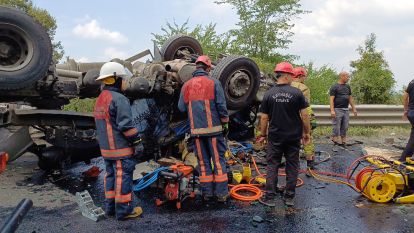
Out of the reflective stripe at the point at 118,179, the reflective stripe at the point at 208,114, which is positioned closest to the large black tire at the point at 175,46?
the reflective stripe at the point at 208,114

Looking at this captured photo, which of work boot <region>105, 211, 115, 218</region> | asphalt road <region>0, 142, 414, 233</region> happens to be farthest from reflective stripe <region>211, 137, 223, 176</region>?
work boot <region>105, 211, 115, 218</region>

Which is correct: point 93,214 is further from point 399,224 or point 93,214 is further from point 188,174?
point 399,224

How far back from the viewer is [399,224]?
12.2 feet

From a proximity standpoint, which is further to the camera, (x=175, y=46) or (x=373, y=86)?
(x=373, y=86)

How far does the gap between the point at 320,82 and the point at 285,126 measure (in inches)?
461

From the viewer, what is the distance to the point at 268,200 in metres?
4.41

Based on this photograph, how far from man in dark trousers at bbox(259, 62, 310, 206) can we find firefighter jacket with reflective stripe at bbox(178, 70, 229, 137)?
53cm

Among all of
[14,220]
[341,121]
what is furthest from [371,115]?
[14,220]

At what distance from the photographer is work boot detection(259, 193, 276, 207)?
430 cm

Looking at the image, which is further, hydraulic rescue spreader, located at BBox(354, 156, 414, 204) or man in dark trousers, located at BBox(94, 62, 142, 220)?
hydraulic rescue spreader, located at BBox(354, 156, 414, 204)

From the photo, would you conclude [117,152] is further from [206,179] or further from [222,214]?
[222,214]

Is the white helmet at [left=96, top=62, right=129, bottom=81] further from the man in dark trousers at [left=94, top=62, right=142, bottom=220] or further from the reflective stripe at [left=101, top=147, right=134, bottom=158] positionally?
the reflective stripe at [left=101, top=147, right=134, bottom=158]

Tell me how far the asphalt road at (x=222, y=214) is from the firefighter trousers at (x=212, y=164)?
0.18 meters

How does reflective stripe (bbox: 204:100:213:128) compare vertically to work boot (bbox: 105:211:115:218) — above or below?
above
